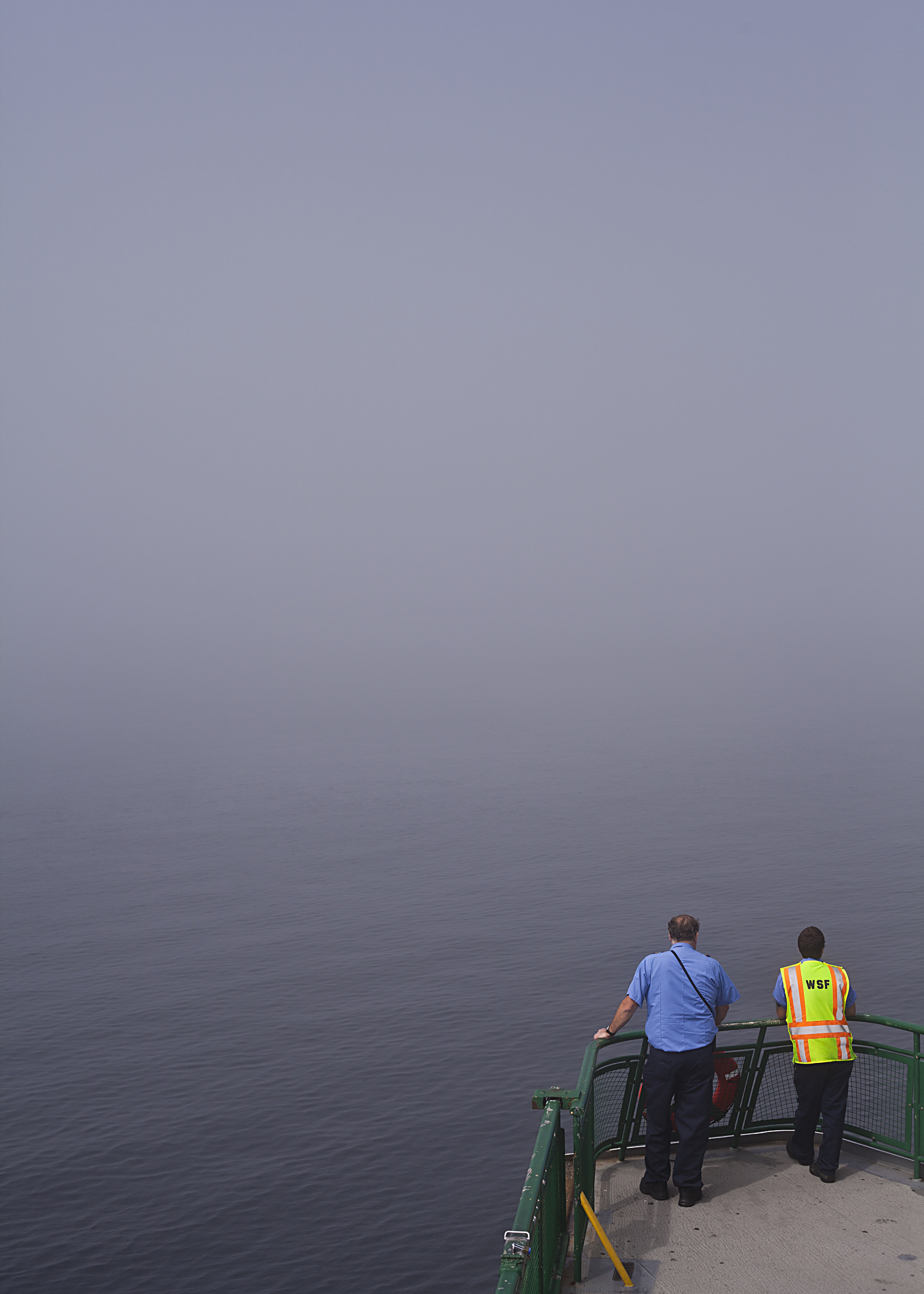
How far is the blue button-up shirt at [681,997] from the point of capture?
6824mm

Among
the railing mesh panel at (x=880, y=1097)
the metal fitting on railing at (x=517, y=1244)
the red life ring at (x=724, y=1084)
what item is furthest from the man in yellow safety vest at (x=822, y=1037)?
the metal fitting on railing at (x=517, y=1244)

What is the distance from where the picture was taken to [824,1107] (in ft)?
24.1

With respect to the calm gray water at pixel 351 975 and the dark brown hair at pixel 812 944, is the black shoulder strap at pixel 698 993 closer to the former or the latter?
the dark brown hair at pixel 812 944

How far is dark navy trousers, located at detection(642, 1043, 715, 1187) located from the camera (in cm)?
688

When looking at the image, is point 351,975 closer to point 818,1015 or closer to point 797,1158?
point 797,1158

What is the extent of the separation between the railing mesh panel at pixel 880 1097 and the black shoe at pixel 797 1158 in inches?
20.0

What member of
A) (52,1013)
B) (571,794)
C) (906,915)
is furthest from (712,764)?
(52,1013)

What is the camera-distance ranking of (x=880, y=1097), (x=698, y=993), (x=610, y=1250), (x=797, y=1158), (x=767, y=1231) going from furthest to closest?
(x=880, y=1097) → (x=797, y=1158) → (x=698, y=993) → (x=767, y=1231) → (x=610, y=1250)

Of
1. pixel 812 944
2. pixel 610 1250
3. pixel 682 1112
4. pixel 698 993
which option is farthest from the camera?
pixel 812 944

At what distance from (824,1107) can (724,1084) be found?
0.68 meters

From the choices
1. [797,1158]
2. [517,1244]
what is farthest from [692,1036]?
[517,1244]

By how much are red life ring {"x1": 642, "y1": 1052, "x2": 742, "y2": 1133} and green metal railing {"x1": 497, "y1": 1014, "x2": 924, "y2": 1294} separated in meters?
0.03

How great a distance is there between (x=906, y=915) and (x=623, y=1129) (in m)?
58.9

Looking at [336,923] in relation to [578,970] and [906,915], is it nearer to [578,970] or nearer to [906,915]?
[578,970]
